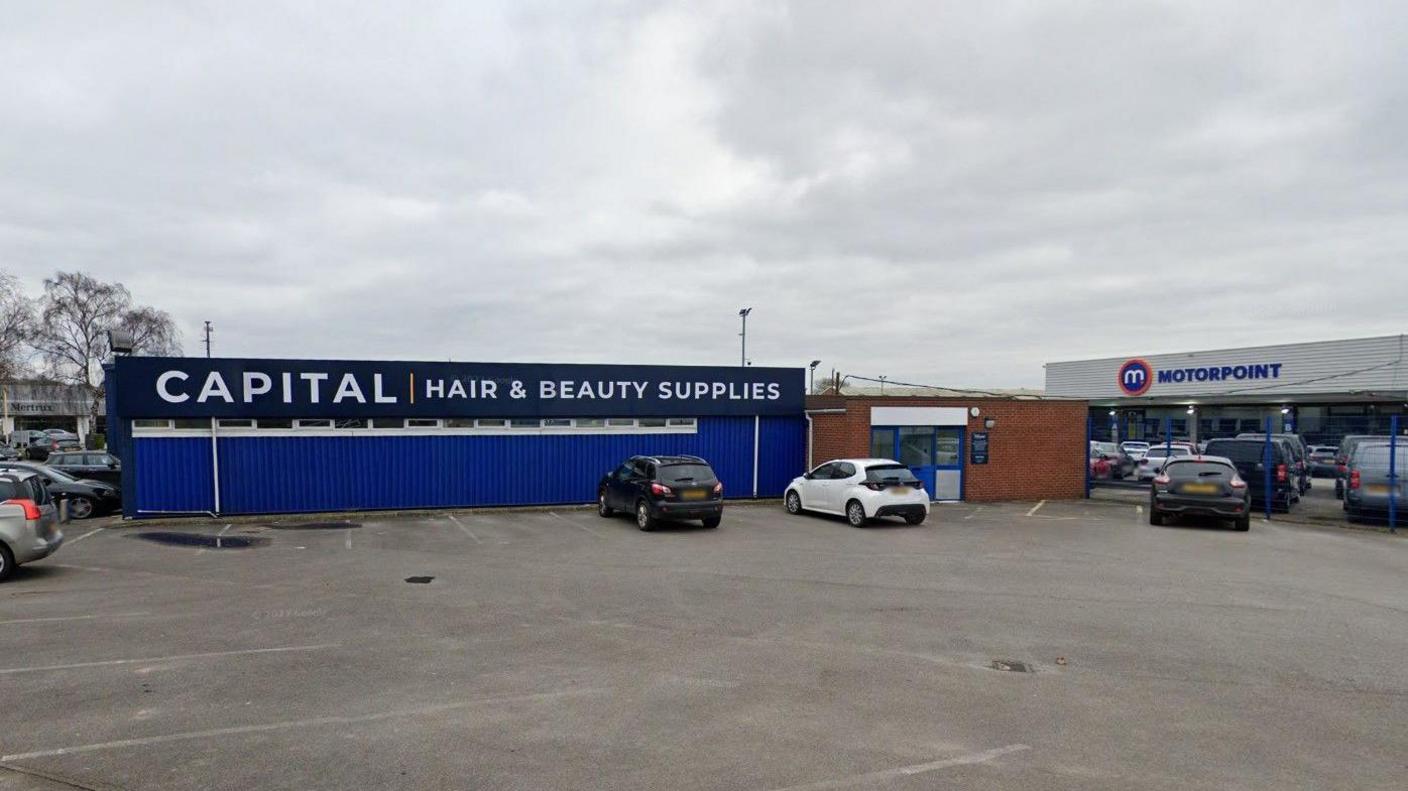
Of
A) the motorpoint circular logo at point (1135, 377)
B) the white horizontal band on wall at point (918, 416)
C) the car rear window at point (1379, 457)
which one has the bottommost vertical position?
the car rear window at point (1379, 457)

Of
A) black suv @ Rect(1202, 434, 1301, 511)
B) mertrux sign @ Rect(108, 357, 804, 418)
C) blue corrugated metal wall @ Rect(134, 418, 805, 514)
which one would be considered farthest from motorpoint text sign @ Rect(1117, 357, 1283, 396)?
blue corrugated metal wall @ Rect(134, 418, 805, 514)

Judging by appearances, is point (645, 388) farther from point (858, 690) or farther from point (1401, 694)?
point (1401, 694)

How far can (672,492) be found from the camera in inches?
595

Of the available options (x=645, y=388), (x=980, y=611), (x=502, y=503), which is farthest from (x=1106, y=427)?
(x=980, y=611)

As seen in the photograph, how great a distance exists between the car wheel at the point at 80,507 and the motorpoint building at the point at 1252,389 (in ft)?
99.5

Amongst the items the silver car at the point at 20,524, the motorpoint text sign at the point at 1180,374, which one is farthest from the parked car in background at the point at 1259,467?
the silver car at the point at 20,524

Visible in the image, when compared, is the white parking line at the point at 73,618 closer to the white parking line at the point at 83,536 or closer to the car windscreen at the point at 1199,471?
the white parking line at the point at 83,536

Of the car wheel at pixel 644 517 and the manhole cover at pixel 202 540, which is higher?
the car wheel at pixel 644 517

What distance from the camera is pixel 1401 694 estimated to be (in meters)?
5.99

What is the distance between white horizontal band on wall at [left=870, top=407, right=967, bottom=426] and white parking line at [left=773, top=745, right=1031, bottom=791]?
16.3 meters

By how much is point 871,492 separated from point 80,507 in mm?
17674

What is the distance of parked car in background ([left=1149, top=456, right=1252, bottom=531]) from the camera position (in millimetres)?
15531

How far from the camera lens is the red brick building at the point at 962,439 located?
2100cm

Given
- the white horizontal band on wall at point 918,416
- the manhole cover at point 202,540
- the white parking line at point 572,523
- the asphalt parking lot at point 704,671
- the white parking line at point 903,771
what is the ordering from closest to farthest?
1. the white parking line at point 903,771
2. the asphalt parking lot at point 704,671
3. the manhole cover at point 202,540
4. the white parking line at point 572,523
5. the white horizontal band on wall at point 918,416
